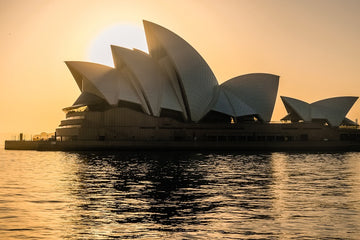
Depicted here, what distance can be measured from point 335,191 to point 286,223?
37.7 ft

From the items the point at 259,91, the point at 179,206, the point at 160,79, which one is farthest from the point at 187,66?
the point at 179,206

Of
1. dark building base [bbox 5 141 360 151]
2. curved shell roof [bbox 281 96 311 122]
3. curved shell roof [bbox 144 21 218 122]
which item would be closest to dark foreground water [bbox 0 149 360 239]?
dark building base [bbox 5 141 360 151]

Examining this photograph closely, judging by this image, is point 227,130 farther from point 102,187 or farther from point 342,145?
point 102,187

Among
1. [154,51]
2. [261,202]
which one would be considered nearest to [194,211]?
[261,202]

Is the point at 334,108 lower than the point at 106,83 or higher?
lower

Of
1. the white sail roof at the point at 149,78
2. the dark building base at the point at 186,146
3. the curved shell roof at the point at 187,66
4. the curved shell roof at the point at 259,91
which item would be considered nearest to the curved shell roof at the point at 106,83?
the white sail roof at the point at 149,78

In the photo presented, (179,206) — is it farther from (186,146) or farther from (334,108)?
(334,108)

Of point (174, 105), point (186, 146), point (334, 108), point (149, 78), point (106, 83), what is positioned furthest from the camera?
point (334, 108)

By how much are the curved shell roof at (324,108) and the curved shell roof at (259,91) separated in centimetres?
564

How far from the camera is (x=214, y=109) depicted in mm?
94750

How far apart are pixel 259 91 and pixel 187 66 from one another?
17495mm

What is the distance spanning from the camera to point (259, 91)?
9706 centimetres

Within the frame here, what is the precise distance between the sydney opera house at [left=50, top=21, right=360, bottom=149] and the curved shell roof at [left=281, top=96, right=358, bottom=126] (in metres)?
0.22

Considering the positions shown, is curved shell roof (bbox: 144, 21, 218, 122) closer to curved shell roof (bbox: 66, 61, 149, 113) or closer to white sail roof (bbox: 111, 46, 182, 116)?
white sail roof (bbox: 111, 46, 182, 116)
